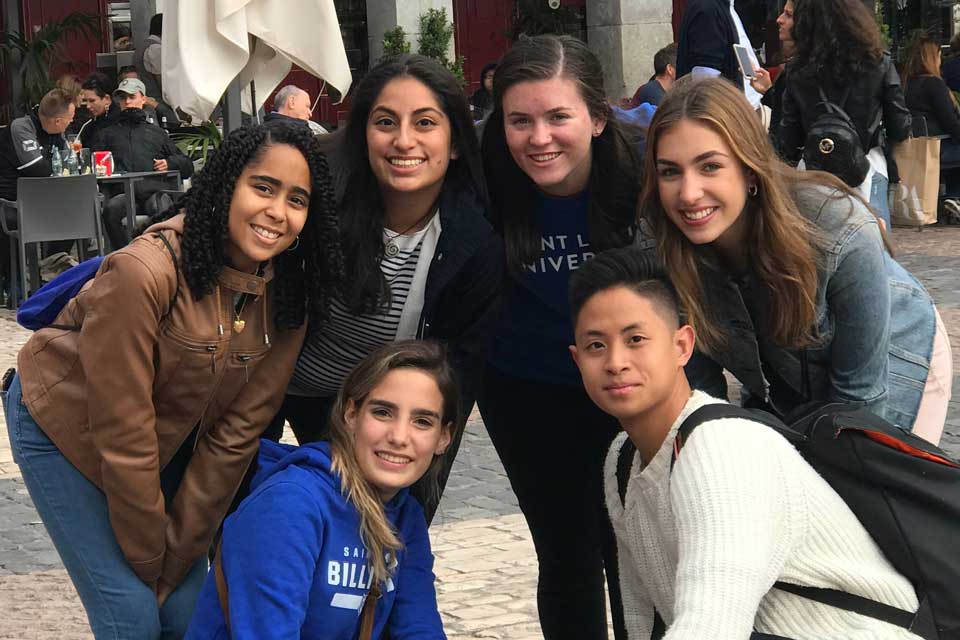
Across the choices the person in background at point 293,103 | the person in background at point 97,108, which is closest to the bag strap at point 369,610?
the person in background at point 293,103

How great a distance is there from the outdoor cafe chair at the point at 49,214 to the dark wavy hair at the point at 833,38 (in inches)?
238

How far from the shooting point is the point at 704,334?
123 inches

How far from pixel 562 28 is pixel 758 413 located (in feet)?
60.4

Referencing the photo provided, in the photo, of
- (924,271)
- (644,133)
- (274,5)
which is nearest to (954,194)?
(924,271)

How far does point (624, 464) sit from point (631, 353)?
0.99 ft

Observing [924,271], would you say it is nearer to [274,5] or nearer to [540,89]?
[274,5]

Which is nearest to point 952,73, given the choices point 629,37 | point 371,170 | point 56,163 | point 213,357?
point 629,37

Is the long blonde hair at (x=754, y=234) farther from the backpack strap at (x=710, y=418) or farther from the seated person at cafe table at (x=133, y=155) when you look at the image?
the seated person at cafe table at (x=133, y=155)

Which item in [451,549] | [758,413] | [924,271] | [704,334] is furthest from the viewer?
[924,271]

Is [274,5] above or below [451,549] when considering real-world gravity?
above

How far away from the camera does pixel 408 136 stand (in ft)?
11.2

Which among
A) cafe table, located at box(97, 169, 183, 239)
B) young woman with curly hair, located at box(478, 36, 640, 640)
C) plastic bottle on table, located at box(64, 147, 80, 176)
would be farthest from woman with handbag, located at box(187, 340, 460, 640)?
plastic bottle on table, located at box(64, 147, 80, 176)

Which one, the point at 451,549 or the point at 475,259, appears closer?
the point at 475,259

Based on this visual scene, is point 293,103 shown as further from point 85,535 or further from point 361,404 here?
point 85,535
